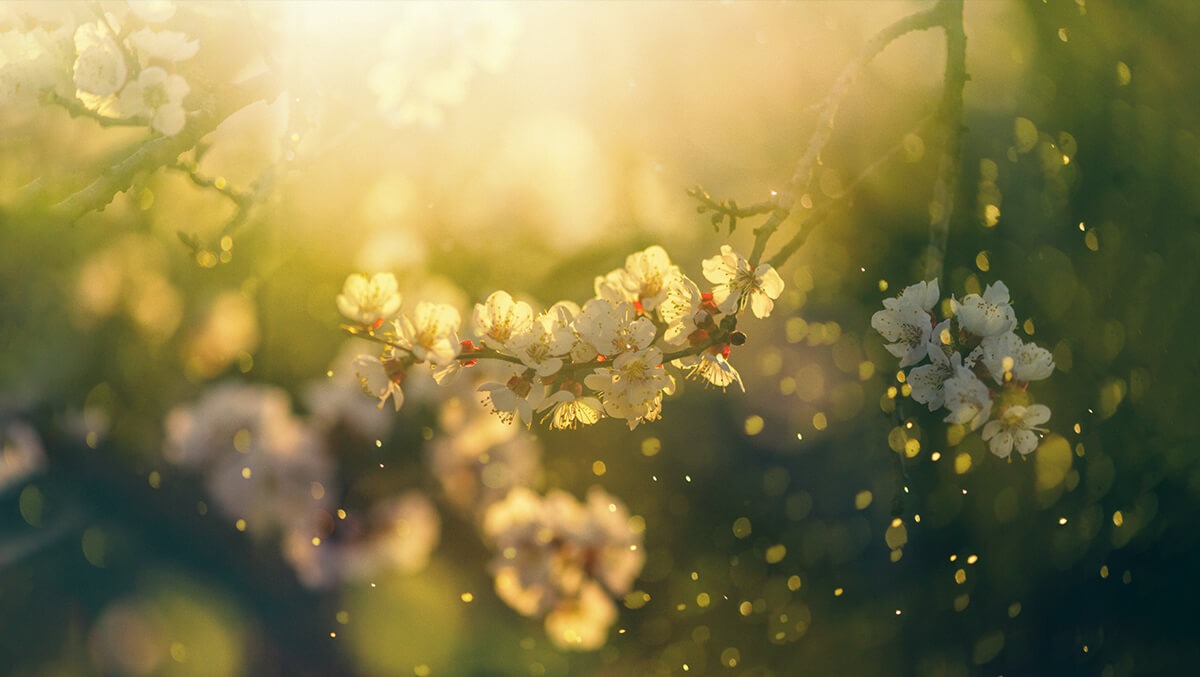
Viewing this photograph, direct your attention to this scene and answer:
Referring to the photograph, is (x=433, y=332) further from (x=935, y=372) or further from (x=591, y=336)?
(x=935, y=372)

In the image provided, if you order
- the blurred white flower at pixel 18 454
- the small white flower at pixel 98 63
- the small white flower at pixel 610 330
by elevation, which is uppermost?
the small white flower at pixel 98 63

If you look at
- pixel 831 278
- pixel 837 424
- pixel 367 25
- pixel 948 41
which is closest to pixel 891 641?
pixel 837 424

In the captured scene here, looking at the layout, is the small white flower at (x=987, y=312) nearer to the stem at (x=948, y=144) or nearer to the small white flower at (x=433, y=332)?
the stem at (x=948, y=144)

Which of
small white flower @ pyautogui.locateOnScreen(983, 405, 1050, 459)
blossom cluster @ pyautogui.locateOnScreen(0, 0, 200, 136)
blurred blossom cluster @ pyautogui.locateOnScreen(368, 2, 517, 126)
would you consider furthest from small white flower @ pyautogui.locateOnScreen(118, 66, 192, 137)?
small white flower @ pyautogui.locateOnScreen(983, 405, 1050, 459)

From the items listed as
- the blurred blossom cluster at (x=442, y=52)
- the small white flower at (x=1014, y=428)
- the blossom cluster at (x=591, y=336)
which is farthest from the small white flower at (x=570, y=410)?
the small white flower at (x=1014, y=428)

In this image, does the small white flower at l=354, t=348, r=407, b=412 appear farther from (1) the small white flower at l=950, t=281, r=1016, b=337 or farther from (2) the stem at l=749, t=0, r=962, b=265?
(1) the small white flower at l=950, t=281, r=1016, b=337

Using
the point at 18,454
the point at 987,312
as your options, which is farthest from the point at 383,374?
the point at 987,312
